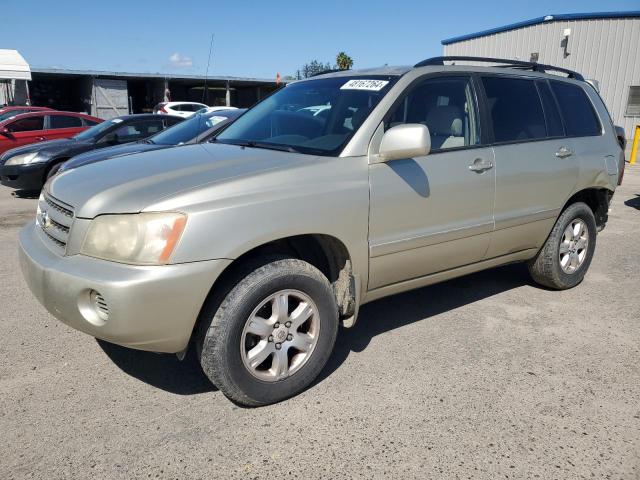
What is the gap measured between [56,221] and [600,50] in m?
22.9

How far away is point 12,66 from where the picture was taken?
23.3 meters

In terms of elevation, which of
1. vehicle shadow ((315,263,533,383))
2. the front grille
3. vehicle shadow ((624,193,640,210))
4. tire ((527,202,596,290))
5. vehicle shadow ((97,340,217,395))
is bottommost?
vehicle shadow ((97,340,217,395))

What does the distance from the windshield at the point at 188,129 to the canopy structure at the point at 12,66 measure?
19.6 m

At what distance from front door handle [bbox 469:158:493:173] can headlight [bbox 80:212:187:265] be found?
6.59 ft

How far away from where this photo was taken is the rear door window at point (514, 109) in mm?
3873

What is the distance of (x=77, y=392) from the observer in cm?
299

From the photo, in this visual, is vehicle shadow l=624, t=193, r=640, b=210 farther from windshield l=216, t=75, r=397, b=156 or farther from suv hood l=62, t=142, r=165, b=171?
suv hood l=62, t=142, r=165, b=171

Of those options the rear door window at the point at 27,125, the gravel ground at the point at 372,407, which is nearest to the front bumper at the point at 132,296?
the gravel ground at the point at 372,407

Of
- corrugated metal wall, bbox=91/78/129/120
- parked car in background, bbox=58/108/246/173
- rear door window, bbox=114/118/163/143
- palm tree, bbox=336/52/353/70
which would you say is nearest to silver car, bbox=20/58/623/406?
parked car in background, bbox=58/108/246/173

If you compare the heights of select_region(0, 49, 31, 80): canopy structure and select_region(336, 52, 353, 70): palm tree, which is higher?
select_region(336, 52, 353, 70): palm tree

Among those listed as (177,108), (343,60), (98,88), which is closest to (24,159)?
(177,108)

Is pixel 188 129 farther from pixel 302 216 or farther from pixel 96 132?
pixel 302 216

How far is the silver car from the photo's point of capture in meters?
2.48

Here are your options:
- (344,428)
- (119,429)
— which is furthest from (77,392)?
(344,428)
